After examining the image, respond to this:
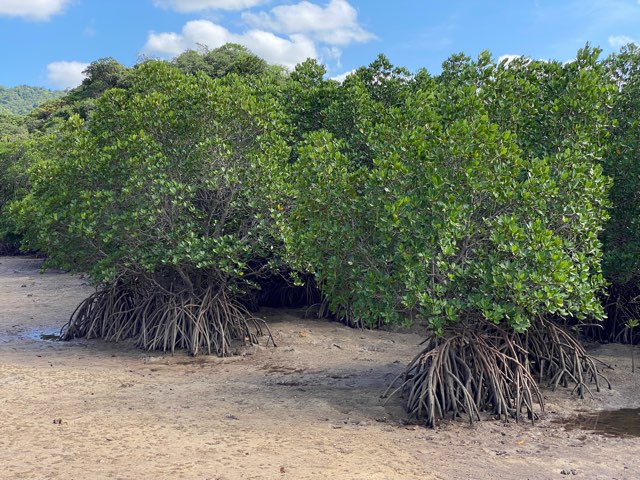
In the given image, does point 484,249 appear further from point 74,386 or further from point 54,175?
point 54,175

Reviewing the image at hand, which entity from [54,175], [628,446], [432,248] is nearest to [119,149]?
[54,175]

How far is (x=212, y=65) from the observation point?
36562 mm

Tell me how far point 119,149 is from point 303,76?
16.8 ft

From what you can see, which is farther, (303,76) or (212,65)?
(212,65)

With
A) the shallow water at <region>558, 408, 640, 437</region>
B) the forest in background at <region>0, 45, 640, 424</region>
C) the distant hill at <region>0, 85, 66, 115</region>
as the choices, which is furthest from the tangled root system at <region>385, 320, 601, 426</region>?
the distant hill at <region>0, 85, 66, 115</region>

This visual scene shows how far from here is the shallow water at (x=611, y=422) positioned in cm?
761

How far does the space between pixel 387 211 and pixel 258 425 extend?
114 inches

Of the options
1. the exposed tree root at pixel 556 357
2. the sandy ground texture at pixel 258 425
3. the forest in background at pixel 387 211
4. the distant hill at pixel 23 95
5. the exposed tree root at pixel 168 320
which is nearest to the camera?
the sandy ground texture at pixel 258 425

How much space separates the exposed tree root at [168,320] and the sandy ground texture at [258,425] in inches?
17.1

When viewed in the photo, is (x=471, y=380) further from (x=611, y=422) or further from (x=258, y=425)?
(x=258, y=425)

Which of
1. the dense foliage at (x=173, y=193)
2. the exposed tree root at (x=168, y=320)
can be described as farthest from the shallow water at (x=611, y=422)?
the exposed tree root at (x=168, y=320)

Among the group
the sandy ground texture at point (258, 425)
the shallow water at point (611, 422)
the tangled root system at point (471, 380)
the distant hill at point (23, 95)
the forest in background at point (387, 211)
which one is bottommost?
the sandy ground texture at point (258, 425)

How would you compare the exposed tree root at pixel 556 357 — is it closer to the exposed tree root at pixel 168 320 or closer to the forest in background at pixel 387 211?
the forest in background at pixel 387 211

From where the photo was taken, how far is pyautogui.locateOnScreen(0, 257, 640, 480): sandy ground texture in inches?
234
